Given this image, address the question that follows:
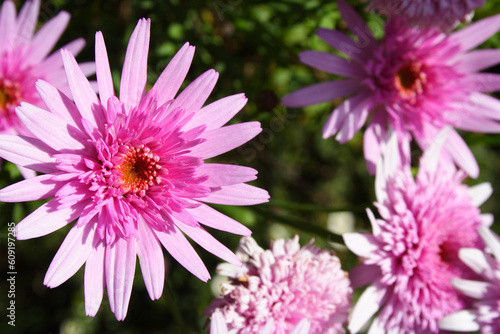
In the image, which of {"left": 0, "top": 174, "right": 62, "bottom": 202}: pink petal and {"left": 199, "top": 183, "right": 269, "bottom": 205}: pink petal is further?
{"left": 199, "top": 183, "right": 269, "bottom": 205}: pink petal

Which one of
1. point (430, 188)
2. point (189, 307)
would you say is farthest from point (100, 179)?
point (189, 307)

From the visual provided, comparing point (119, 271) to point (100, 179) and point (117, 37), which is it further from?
point (117, 37)

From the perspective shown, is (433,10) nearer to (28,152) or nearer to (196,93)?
(196,93)

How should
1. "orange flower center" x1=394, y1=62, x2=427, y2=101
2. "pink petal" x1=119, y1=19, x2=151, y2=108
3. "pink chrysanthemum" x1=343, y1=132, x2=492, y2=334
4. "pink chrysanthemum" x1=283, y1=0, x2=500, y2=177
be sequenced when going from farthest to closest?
"orange flower center" x1=394, y1=62, x2=427, y2=101, "pink chrysanthemum" x1=283, y1=0, x2=500, y2=177, "pink chrysanthemum" x1=343, y1=132, x2=492, y2=334, "pink petal" x1=119, y1=19, x2=151, y2=108

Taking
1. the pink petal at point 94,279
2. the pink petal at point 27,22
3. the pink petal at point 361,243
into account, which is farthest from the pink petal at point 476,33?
the pink petal at point 27,22

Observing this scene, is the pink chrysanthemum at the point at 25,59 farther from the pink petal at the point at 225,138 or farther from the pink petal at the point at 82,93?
the pink petal at the point at 225,138

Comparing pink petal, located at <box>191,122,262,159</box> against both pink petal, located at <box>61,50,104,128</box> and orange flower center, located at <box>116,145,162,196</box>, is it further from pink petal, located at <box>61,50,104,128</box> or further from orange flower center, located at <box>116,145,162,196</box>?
pink petal, located at <box>61,50,104,128</box>

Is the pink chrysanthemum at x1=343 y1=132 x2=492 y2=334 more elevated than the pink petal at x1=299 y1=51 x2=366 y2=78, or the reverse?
the pink petal at x1=299 y1=51 x2=366 y2=78

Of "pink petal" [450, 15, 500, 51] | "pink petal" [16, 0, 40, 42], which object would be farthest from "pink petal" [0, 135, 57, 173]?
"pink petal" [450, 15, 500, 51]
